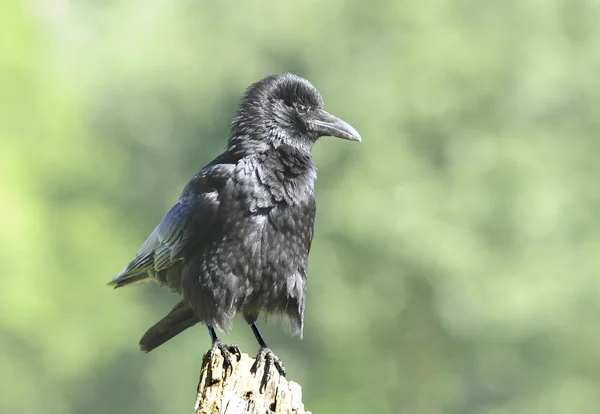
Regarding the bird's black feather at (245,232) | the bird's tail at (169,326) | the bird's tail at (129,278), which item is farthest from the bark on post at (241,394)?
the bird's tail at (129,278)

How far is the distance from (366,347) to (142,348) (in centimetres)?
1295

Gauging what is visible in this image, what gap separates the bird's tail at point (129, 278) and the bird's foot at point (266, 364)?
4.74 feet

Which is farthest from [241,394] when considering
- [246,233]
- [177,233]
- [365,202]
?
[365,202]

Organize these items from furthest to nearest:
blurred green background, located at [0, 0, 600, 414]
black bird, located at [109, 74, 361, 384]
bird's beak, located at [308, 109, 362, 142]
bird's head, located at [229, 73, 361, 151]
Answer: blurred green background, located at [0, 0, 600, 414], bird's beak, located at [308, 109, 362, 142], bird's head, located at [229, 73, 361, 151], black bird, located at [109, 74, 361, 384]

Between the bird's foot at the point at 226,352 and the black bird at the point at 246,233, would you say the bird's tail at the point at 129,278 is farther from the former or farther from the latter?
the bird's foot at the point at 226,352

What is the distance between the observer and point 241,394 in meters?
5.46

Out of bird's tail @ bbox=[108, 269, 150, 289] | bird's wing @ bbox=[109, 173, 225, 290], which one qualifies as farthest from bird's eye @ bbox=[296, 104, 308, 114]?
bird's tail @ bbox=[108, 269, 150, 289]

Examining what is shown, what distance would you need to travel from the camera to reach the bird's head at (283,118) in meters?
7.05

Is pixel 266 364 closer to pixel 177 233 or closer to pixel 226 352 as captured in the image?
pixel 226 352

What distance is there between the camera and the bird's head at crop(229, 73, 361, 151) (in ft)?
23.1

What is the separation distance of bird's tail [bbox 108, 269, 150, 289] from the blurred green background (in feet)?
33.3

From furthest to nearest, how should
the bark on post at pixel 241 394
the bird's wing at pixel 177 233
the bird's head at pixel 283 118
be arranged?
the bird's head at pixel 283 118, the bird's wing at pixel 177 233, the bark on post at pixel 241 394

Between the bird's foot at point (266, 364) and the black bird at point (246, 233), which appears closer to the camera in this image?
the bird's foot at point (266, 364)

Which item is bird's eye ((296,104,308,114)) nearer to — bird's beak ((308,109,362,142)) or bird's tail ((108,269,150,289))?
bird's beak ((308,109,362,142))
